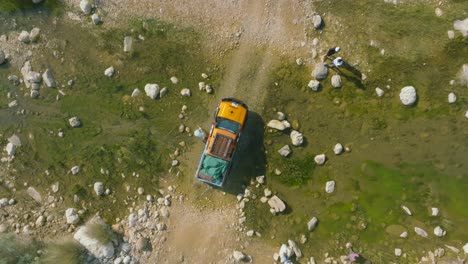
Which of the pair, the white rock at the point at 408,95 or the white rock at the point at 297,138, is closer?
the white rock at the point at 408,95

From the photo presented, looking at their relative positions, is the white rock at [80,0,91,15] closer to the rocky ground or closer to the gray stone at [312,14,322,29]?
the rocky ground

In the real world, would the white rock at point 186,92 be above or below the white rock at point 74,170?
above

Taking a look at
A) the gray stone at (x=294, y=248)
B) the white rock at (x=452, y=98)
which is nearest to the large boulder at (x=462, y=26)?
the white rock at (x=452, y=98)

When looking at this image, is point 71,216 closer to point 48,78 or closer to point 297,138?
point 48,78

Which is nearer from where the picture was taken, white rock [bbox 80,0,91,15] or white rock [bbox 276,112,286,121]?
white rock [bbox 80,0,91,15]

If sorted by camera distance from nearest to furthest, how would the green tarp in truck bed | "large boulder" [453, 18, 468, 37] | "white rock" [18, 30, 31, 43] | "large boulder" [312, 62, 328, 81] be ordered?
the green tarp in truck bed, "large boulder" [453, 18, 468, 37], "large boulder" [312, 62, 328, 81], "white rock" [18, 30, 31, 43]

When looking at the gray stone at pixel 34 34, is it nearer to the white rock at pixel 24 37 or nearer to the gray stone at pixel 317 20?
the white rock at pixel 24 37

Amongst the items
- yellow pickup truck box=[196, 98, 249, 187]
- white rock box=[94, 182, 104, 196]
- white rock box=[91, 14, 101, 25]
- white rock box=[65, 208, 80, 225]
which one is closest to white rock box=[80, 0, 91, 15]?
white rock box=[91, 14, 101, 25]

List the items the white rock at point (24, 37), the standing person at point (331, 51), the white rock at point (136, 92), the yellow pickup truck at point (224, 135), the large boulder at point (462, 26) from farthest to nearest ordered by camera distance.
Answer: the white rock at point (136, 92)
the white rock at point (24, 37)
the large boulder at point (462, 26)
the standing person at point (331, 51)
the yellow pickup truck at point (224, 135)

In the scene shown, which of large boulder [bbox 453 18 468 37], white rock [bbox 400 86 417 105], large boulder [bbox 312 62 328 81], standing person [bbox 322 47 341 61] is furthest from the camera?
large boulder [bbox 312 62 328 81]
